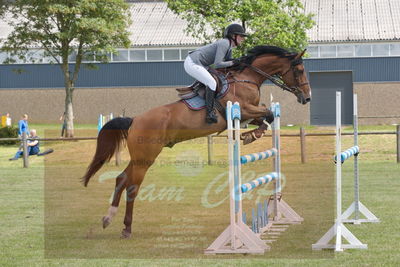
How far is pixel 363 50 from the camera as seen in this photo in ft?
129

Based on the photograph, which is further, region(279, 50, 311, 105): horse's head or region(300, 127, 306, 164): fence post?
region(300, 127, 306, 164): fence post

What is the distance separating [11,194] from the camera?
13.3m

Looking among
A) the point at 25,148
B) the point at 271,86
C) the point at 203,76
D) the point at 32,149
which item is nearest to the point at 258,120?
the point at 203,76

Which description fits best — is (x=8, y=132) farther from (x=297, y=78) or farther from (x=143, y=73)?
(x=297, y=78)

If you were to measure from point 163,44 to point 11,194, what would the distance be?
93.2 feet

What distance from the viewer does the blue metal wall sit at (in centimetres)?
3950

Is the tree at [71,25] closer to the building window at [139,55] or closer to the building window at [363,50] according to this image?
the building window at [139,55]

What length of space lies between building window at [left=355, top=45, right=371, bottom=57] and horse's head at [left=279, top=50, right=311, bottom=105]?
1237 inches

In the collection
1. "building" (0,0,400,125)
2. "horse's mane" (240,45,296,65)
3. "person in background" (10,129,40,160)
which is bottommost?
"person in background" (10,129,40,160)

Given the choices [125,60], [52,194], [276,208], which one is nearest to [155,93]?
[125,60]

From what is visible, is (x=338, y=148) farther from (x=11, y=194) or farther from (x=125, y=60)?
(x=125, y=60)

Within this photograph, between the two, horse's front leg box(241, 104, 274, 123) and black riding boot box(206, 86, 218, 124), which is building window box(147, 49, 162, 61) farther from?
black riding boot box(206, 86, 218, 124)

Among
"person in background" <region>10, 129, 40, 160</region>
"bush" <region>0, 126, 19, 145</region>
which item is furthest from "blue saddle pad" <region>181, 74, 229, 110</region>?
"bush" <region>0, 126, 19, 145</region>

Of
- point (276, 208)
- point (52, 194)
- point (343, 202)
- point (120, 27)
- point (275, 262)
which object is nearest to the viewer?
point (275, 262)
